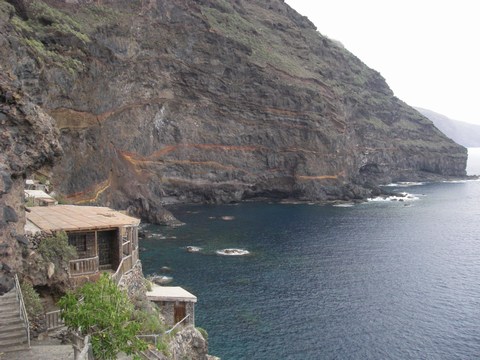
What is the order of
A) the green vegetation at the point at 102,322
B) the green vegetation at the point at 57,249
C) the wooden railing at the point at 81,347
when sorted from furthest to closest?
the green vegetation at the point at 57,249
the green vegetation at the point at 102,322
the wooden railing at the point at 81,347

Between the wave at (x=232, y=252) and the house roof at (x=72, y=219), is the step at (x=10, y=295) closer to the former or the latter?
the house roof at (x=72, y=219)

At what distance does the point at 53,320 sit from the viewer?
22.6 m

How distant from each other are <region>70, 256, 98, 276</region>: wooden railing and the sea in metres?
15.6

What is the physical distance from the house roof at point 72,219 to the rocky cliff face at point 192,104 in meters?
38.8

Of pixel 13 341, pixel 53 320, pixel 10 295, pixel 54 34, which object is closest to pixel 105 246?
pixel 53 320

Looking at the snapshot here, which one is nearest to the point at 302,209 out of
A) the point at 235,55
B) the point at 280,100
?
the point at 280,100

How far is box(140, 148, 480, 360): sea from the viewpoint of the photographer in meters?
40.2

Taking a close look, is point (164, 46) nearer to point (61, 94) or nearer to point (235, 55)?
point (235, 55)

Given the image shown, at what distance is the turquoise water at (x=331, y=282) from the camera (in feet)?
132

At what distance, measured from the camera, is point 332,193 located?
129750 mm

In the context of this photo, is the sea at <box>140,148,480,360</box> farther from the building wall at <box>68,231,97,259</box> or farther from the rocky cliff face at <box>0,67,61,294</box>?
the rocky cliff face at <box>0,67,61,294</box>

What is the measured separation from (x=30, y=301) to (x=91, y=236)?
25.6 feet

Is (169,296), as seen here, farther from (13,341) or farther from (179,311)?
(13,341)

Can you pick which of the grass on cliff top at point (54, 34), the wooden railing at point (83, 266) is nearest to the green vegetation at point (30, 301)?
the wooden railing at point (83, 266)
